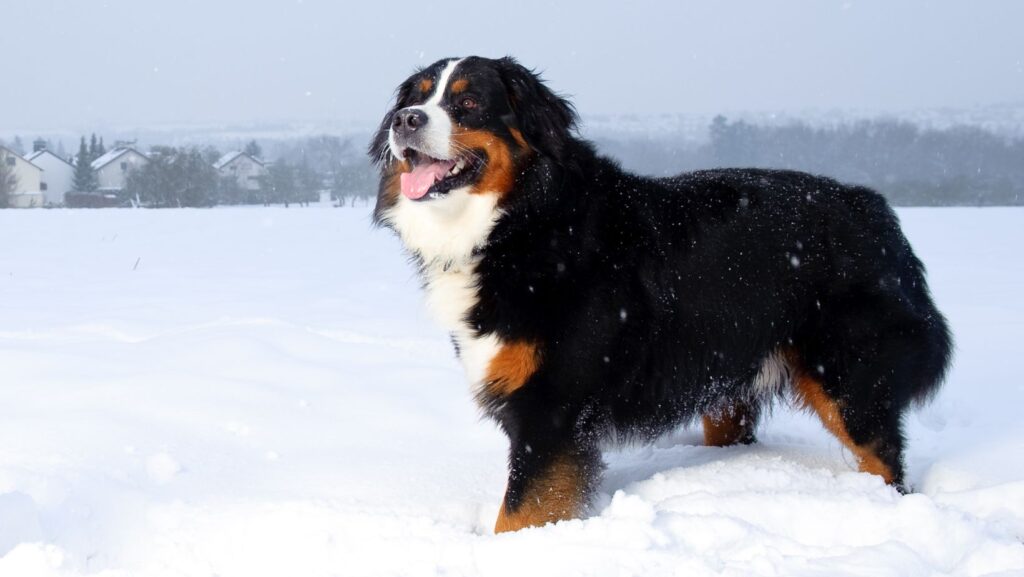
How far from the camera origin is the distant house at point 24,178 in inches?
1780

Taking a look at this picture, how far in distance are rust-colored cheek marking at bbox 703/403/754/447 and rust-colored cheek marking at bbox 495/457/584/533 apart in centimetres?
125

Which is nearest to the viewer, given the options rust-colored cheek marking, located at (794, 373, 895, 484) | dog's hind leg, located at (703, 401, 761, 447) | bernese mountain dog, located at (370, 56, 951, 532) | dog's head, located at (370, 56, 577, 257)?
bernese mountain dog, located at (370, 56, 951, 532)

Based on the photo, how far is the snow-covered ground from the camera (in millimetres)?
2902

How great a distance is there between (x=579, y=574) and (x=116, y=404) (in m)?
→ 3.12

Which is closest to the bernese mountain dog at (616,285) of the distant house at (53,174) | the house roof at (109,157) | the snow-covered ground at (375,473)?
→ the snow-covered ground at (375,473)

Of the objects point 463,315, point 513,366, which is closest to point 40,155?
point 463,315

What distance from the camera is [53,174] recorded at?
188ft

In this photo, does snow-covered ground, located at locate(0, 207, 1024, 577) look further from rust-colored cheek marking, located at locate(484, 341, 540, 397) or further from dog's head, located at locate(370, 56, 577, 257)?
dog's head, located at locate(370, 56, 577, 257)

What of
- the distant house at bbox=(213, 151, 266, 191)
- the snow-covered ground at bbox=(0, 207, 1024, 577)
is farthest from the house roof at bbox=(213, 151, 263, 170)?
the snow-covered ground at bbox=(0, 207, 1024, 577)

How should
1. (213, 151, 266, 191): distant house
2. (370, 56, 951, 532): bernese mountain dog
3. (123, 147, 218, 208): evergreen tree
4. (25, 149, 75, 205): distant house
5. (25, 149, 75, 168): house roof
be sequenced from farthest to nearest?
(25, 149, 75, 205): distant house → (25, 149, 75, 168): house roof → (213, 151, 266, 191): distant house → (123, 147, 218, 208): evergreen tree → (370, 56, 951, 532): bernese mountain dog

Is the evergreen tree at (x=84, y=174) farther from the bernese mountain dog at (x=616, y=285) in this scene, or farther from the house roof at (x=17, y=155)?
the bernese mountain dog at (x=616, y=285)

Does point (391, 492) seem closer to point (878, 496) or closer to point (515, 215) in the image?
point (515, 215)

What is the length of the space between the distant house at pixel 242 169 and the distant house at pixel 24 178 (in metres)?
9.21

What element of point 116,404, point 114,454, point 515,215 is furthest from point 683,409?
→ point 116,404
